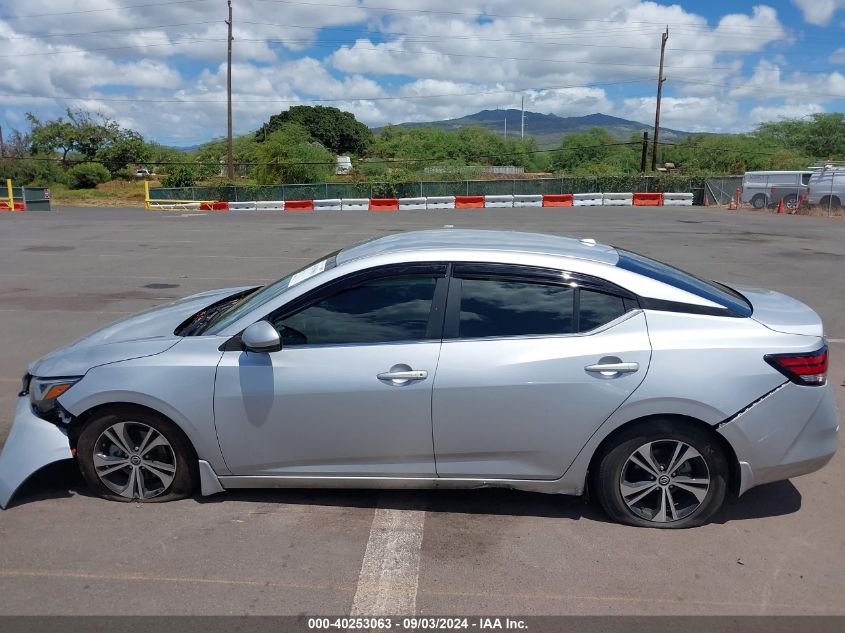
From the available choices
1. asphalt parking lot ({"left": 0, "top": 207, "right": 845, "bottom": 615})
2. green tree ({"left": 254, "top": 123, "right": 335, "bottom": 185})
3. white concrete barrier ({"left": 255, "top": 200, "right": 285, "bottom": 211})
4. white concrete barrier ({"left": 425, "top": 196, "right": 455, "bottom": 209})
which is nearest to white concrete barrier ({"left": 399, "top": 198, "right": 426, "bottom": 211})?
white concrete barrier ({"left": 425, "top": 196, "right": 455, "bottom": 209})

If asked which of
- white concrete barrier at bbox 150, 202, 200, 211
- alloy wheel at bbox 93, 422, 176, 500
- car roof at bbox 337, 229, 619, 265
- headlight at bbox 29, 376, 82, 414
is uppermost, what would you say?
white concrete barrier at bbox 150, 202, 200, 211

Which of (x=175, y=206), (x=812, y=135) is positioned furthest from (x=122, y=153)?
(x=812, y=135)

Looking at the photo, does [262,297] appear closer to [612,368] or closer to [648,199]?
[612,368]

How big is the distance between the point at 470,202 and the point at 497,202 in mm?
1753

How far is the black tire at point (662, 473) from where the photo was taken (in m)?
3.84

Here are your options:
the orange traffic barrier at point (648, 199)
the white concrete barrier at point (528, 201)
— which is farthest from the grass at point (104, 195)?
the orange traffic barrier at point (648, 199)

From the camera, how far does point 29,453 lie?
4137mm

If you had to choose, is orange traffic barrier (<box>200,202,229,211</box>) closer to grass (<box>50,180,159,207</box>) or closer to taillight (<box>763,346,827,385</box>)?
grass (<box>50,180,159,207</box>)

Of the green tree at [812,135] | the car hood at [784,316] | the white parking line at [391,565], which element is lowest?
the white parking line at [391,565]

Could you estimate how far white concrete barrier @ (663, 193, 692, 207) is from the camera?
42625mm

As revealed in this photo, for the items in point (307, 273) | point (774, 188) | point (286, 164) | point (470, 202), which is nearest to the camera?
point (307, 273)

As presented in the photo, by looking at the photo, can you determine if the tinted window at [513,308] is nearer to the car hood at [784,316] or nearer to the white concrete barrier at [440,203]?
the car hood at [784,316]

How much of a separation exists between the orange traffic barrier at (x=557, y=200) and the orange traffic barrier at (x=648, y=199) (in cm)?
405

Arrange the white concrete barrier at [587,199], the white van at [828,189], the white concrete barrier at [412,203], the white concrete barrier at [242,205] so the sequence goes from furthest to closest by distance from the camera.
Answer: the white concrete barrier at [587,199], the white concrete barrier at [242,205], the white concrete barrier at [412,203], the white van at [828,189]
